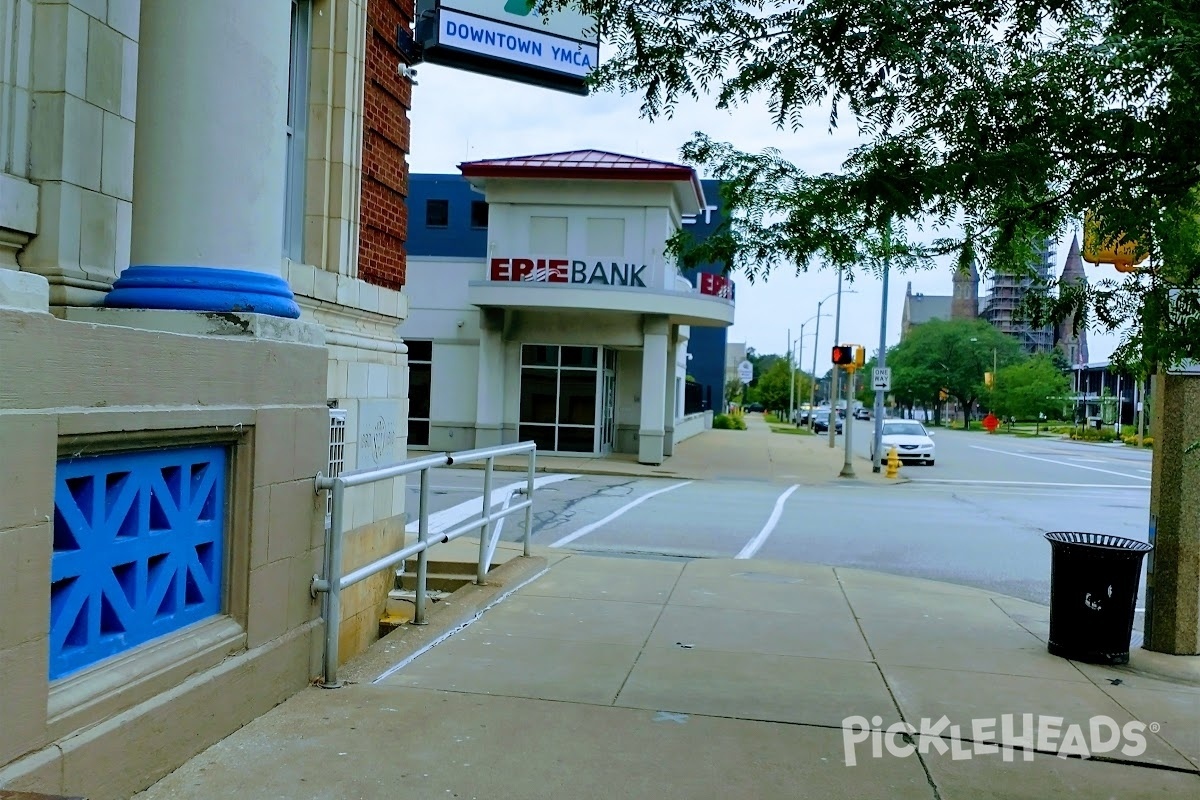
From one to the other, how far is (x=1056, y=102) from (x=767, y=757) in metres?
3.77

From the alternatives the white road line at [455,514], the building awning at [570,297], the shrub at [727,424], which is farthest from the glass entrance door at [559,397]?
the shrub at [727,424]

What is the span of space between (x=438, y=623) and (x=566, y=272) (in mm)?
21232

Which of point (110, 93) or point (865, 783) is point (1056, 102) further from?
point (110, 93)

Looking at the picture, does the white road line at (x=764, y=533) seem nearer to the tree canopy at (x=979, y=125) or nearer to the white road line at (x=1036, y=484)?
the tree canopy at (x=979, y=125)

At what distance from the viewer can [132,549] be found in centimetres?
400

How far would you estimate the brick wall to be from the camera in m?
8.35

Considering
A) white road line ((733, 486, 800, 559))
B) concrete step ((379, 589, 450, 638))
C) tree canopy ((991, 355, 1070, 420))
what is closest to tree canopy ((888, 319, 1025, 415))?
tree canopy ((991, 355, 1070, 420))

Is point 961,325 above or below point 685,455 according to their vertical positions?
above

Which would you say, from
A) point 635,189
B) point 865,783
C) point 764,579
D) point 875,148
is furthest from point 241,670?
point 635,189

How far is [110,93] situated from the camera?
545 centimetres

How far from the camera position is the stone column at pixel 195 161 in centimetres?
492

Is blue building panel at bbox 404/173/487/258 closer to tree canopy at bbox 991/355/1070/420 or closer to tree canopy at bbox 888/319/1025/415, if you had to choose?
tree canopy at bbox 991/355/1070/420

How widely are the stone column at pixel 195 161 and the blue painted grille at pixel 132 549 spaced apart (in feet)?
2.90

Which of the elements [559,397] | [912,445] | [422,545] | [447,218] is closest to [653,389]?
[559,397]
